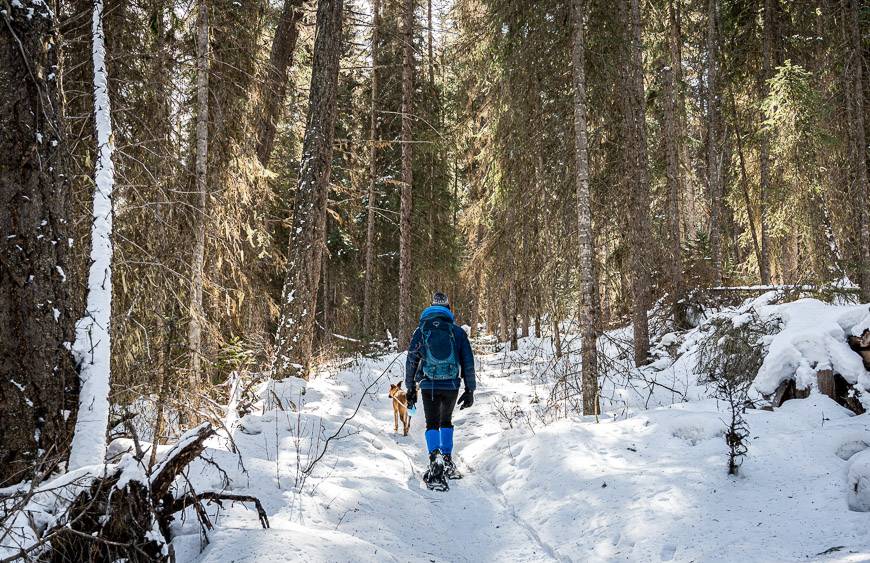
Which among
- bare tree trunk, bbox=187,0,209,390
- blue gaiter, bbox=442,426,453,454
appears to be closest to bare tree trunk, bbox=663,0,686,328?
blue gaiter, bbox=442,426,453,454

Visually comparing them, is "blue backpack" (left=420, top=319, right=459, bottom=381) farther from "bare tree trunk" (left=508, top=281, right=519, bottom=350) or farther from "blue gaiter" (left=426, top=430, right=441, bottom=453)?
"bare tree trunk" (left=508, top=281, right=519, bottom=350)

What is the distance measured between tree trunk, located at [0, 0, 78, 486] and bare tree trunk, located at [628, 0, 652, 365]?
8977 millimetres

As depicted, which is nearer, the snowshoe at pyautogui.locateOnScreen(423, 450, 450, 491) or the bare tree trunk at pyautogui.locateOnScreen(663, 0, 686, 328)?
the snowshoe at pyautogui.locateOnScreen(423, 450, 450, 491)

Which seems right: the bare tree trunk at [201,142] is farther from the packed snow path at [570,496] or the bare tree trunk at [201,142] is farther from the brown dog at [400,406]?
the brown dog at [400,406]

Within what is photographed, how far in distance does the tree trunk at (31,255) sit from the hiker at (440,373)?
3.87 meters

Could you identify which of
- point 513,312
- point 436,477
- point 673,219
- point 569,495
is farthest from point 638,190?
point 513,312

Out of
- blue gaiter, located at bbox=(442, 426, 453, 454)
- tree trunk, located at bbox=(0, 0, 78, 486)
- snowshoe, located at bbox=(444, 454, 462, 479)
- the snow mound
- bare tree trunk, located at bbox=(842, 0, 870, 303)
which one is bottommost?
snowshoe, located at bbox=(444, 454, 462, 479)

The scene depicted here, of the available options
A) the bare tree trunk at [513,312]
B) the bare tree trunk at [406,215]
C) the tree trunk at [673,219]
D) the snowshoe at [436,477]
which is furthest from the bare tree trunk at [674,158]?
the snowshoe at [436,477]

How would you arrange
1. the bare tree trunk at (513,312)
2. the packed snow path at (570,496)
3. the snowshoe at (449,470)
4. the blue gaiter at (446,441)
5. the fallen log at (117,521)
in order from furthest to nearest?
1. the bare tree trunk at (513,312)
2. the blue gaiter at (446,441)
3. the snowshoe at (449,470)
4. the packed snow path at (570,496)
5. the fallen log at (117,521)

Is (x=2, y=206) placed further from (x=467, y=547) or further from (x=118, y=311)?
(x=467, y=547)

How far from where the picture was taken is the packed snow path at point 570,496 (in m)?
3.34

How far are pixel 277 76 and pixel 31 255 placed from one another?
820 cm

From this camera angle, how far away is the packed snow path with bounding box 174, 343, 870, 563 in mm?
3344

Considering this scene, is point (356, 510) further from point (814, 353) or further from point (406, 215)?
point (406, 215)
